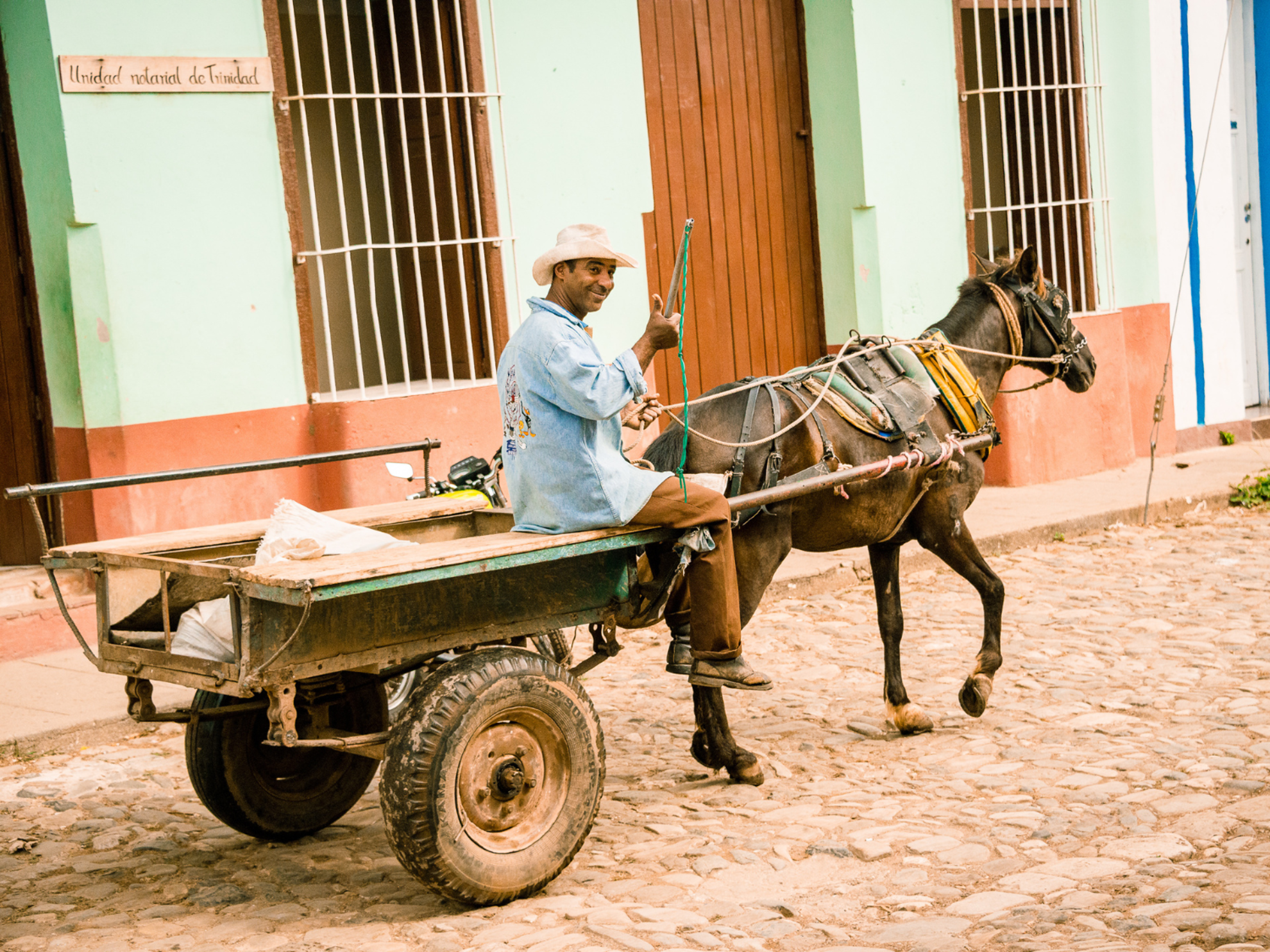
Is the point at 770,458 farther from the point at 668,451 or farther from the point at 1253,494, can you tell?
the point at 1253,494

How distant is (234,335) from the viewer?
7551 mm

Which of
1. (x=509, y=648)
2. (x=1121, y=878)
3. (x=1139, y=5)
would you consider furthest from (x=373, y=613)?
(x=1139, y=5)

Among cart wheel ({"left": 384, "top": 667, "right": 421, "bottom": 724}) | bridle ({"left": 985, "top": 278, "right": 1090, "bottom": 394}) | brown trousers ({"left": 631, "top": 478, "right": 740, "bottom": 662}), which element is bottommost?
cart wheel ({"left": 384, "top": 667, "right": 421, "bottom": 724})

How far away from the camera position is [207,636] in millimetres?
4102

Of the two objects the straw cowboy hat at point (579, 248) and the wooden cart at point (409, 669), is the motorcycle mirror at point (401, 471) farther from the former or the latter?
the straw cowboy hat at point (579, 248)

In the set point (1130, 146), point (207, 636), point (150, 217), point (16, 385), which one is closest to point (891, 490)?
point (207, 636)

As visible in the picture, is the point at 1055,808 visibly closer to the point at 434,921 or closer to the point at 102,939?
the point at 434,921

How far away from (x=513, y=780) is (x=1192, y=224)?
31.2 ft

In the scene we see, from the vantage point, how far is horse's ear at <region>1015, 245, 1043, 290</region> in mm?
6164

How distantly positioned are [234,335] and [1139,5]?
7582mm

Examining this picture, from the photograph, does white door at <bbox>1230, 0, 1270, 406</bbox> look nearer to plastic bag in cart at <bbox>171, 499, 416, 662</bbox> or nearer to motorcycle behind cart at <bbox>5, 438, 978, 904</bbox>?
motorcycle behind cart at <bbox>5, 438, 978, 904</bbox>

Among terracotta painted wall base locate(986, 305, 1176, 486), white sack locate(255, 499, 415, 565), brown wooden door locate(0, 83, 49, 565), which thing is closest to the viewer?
white sack locate(255, 499, 415, 565)

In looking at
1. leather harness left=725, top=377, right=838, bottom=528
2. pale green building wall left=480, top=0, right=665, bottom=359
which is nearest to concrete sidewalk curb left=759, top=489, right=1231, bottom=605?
pale green building wall left=480, top=0, right=665, bottom=359

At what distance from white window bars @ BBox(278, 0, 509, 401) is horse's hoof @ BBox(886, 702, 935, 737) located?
3776 millimetres
